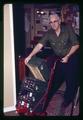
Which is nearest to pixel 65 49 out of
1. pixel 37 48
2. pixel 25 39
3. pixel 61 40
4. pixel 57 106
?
pixel 61 40

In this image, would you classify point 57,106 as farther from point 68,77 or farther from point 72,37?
point 72,37

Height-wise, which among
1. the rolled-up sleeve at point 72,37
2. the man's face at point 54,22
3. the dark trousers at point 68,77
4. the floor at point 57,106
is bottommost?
the floor at point 57,106

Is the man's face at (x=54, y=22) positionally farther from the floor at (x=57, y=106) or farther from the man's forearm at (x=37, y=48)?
the floor at (x=57, y=106)

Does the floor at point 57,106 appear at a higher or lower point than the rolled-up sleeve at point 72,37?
lower

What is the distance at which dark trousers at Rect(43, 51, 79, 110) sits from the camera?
7160mm

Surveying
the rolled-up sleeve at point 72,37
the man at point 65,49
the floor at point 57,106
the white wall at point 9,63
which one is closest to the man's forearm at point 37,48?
the man at point 65,49

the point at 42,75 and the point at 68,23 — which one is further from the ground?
the point at 68,23

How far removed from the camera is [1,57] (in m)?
7.21

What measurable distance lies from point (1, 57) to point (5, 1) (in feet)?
2.93

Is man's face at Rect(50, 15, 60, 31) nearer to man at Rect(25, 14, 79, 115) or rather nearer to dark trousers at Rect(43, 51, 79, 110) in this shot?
man at Rect(25, 14, 79, 115)

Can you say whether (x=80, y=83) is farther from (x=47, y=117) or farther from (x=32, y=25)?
(x=32, y=25)

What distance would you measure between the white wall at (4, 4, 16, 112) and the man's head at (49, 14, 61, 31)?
636mm

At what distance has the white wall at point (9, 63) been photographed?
7.15 m

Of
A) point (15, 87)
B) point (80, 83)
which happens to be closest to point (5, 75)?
point (15, 87)
